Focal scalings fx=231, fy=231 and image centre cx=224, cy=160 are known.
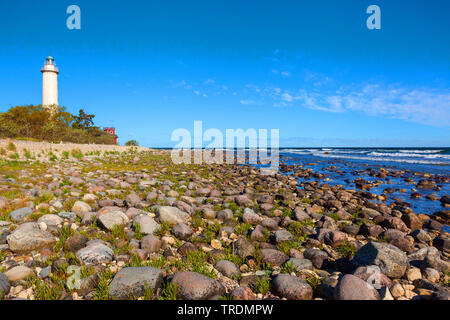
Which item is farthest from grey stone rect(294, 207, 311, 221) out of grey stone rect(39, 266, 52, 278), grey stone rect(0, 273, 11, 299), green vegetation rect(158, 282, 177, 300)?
grey stone rect(0, 273, 11, 299)

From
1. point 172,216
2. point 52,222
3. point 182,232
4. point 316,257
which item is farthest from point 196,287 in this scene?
point 52,222

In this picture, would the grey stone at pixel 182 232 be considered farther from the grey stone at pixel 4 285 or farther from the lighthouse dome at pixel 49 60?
the lighthouse dome at pixel 49 60

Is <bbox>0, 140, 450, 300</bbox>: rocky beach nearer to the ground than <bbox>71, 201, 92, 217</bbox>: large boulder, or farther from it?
nearer to the ground

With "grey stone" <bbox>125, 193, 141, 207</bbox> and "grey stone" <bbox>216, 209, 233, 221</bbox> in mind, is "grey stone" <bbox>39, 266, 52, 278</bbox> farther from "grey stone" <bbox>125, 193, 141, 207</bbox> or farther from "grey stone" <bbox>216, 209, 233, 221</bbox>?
"grey stone" <bbox>216, 209, 233, 221</bbox>

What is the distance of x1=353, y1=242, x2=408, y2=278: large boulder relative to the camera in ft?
10.4

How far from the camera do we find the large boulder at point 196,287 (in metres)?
2.58

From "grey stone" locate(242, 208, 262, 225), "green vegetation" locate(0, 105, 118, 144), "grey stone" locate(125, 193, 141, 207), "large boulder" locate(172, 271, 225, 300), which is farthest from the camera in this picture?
"green vegetation" locate(0, 105, 118, 144)

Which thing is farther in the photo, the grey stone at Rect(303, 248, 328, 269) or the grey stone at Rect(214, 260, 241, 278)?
the grey stone at Rect(303, 248, 328, 269)

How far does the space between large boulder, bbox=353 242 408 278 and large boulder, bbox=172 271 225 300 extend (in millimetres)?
2160

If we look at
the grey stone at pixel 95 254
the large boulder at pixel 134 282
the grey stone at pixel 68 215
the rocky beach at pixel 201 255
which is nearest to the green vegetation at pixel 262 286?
the rocky beach at pixel 201 255

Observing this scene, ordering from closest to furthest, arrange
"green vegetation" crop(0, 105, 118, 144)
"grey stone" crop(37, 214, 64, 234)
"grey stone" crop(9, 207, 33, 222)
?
"grey stone" crop(37, 214, 64, 234) < "grey stone" crop(9, 207, 33, 222) < "green vegetation" crop(0, 105, 118, 144)

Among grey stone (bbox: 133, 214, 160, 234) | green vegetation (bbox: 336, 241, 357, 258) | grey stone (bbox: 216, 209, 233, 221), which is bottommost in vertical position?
green vegetation (bbox: 336, 241, 357, 258)
